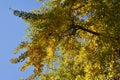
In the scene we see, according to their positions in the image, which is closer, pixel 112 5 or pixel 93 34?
pixel 112 5

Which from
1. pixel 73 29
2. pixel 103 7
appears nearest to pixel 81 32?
pixel 73 29

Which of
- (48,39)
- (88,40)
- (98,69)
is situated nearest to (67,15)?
(48,39)

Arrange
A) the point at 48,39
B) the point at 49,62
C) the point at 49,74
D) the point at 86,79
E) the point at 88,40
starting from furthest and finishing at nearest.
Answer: the point at 49,74, the point at 88,40, the point at 49,62, the point at 86,79, the point at 48,39

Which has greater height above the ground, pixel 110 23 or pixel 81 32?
pixel 81 32

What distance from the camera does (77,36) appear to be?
20.6 m

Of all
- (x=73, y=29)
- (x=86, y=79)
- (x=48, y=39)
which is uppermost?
(x=73, y=29)

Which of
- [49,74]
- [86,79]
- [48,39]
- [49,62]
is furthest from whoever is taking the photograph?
[49,74]

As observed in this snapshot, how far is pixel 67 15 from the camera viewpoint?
17.2 m

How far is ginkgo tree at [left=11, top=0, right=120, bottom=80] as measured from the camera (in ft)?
54.2

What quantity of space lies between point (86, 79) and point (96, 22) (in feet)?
9.92

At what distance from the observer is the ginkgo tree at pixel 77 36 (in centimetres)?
1652

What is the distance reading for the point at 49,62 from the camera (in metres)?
20.1

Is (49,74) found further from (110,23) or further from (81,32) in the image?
(110,23)

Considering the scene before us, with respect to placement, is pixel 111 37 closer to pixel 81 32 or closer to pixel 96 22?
pixel 96 22
